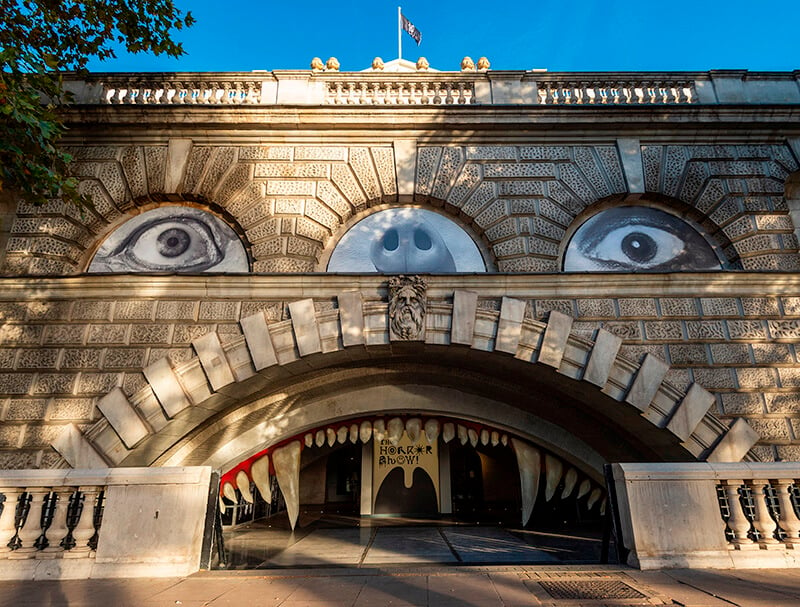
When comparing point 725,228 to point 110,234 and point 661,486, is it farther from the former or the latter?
point 110,234

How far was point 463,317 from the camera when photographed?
802 centimetres

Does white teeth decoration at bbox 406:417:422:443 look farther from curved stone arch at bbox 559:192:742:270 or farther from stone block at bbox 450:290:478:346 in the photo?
curved stone arch at bbox 559:192:742:270

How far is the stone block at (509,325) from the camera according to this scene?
26.0 ft

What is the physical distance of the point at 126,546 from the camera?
5.00 metres

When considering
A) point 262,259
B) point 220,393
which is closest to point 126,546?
point 220,393

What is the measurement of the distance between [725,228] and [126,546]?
11201 millimetres

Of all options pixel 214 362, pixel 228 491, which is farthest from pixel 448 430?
pixel 214 362

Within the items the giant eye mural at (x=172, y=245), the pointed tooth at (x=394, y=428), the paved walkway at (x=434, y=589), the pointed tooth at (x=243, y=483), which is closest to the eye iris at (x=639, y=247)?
the paved walkway at (x=434, y=589)

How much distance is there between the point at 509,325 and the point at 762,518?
4172 mm

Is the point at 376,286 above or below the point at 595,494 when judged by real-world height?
above

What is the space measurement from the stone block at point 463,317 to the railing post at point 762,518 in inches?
168

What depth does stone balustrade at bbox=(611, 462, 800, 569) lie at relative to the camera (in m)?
5.04

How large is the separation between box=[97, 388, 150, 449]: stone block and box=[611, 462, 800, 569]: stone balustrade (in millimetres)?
7383

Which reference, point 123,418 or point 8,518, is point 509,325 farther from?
point 8,518
